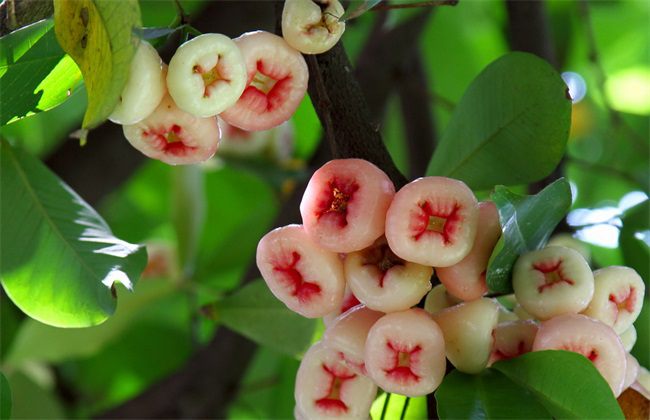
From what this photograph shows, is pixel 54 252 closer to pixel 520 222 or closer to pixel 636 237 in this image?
pixel 520 222

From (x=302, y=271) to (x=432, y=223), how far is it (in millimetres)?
88

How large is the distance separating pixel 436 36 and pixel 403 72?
180 millimetres

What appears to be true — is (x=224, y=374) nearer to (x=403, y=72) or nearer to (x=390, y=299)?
(x=403, y=72)

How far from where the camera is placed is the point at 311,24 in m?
0.53

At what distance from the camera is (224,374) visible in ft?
3.80

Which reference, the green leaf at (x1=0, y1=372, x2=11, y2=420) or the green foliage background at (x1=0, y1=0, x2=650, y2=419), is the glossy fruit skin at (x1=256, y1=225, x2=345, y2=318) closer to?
the green leaf at (x1=0, y1=372, x2=11, y2=420)

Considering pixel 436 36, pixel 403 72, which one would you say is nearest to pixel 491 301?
pixel 403 72

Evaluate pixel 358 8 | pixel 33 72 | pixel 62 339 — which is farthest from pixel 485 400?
pixel 62 339

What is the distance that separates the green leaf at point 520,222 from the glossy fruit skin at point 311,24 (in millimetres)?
143

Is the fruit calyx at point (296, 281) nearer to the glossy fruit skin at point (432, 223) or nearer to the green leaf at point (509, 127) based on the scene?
the glossy fruit skin at point (432, 223)

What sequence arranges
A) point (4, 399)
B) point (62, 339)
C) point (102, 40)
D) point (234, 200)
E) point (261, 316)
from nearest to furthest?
point (102, 40) < point (4, 399) < point (261, 316) < point (62, 339) < point (234, 200)

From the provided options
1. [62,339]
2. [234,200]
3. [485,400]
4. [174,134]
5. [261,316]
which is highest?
[174,134]

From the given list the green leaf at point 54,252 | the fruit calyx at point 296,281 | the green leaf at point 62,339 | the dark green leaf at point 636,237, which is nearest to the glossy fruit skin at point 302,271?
the fruit calyx at point 296,281

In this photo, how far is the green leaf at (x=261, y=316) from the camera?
0.73m
